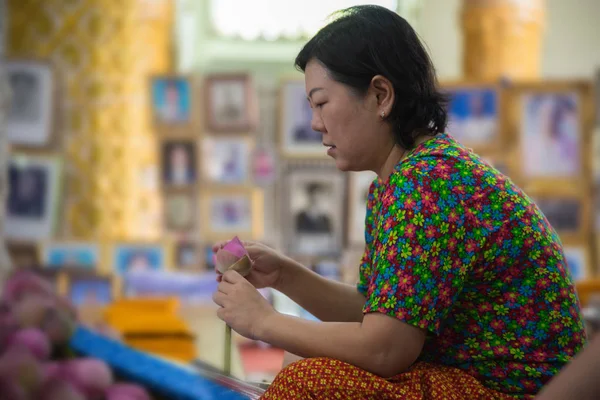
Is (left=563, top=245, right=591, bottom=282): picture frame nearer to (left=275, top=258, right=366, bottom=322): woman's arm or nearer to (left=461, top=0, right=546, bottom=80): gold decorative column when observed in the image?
(left=461, top=0, right=546, bottom=80): gold decorative column

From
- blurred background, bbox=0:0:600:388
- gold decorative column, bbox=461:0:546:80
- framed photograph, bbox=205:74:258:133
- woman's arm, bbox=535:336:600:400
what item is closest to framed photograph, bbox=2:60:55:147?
blurred background, bbox=0:0:600:388

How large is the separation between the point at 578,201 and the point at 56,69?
83.7 inches

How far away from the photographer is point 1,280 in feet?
4.67

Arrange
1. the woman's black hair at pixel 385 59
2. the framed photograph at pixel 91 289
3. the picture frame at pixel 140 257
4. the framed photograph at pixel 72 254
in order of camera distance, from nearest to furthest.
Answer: the woman's black hair at pixel 385 59 → the framed photograph at pixel 91 289 → the framed photograph at pixel 72 254 → the picture frame at pixel 140 257

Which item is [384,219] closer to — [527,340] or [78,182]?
[527,340]

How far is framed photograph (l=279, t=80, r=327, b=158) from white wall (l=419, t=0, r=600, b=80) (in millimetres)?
1402

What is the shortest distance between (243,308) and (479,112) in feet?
7.75

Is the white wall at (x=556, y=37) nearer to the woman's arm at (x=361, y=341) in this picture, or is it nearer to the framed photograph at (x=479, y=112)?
the framed photograph at (x=479, y=112)

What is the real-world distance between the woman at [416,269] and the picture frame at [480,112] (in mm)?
2107

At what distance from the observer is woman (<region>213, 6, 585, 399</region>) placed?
105 cm

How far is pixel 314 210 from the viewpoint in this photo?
3.35 m

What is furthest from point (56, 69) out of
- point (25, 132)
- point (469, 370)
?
point (469, 370)

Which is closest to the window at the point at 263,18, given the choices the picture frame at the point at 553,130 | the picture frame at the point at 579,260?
the picture frame at the point at 553,130

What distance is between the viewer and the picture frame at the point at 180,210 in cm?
338
